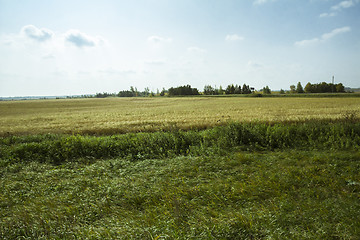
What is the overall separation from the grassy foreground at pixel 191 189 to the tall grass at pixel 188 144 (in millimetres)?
57

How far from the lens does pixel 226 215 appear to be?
14.3 ft

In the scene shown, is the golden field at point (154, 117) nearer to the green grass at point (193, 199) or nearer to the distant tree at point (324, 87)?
the green grass at point (193, 199)

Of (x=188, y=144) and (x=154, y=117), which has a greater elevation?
(x=154, y=117)

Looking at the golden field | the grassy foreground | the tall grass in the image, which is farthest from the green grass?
the golden field

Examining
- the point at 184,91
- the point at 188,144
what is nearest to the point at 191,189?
the point at 188,144

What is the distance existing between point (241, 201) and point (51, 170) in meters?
7.45

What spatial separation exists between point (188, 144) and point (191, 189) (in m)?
4.81

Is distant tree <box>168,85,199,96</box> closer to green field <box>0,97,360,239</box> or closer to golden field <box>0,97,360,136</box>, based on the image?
golden field <box>0,97,360,136</box>

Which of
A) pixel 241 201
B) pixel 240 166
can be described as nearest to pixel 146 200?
pixel 241 201

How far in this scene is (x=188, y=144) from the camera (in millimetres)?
10430

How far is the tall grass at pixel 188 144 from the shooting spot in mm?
9375

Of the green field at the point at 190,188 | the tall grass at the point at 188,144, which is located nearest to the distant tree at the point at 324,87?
the tall grass at the point at 188,144

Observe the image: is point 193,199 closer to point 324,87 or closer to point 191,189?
point 191,189

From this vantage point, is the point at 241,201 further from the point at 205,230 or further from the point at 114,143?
the point at 114,143
